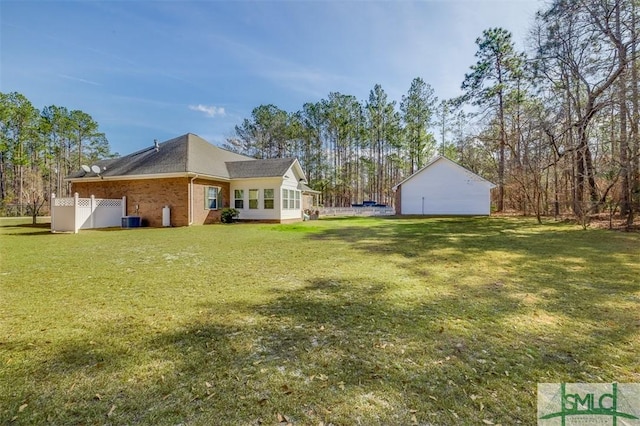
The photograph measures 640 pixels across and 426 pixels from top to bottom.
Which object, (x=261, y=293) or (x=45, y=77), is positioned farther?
(x=45, y=77)

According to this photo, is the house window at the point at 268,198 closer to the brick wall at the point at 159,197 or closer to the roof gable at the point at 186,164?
the roof gable at the point at 186,164

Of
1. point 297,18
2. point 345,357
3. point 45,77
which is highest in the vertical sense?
point 297,18

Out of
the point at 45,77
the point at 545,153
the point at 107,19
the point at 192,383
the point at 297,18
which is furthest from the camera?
the point at 545,153

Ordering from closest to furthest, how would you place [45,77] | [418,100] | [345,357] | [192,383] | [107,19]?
[192,383] < [345,357] < [107,19] < [45,77] < [418,100]

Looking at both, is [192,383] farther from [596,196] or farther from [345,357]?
[596,196]

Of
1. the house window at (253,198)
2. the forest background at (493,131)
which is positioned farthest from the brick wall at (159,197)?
the forest background at (493,131)

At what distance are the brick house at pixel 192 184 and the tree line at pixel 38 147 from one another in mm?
17579

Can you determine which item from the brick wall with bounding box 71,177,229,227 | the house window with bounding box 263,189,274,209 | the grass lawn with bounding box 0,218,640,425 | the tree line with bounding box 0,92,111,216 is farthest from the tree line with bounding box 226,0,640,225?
the tree line with bounding box 0,92,111,216

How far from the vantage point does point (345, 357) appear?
8.95 ft

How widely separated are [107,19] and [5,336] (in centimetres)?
1237

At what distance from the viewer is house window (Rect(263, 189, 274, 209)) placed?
18.8m

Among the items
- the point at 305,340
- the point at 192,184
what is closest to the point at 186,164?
the point at 192,184

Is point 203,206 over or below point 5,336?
over

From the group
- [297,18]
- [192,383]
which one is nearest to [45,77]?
[297,18]
